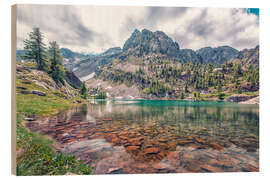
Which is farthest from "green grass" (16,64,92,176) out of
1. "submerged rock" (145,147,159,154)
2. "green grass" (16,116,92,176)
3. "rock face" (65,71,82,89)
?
"rock face" (65,71,82,89)

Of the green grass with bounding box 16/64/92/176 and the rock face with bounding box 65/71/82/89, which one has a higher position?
the rock face with bounding box 65/71/82/89

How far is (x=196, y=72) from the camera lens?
71.0 metres

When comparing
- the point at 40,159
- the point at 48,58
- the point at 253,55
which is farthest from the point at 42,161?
the point at 48,58

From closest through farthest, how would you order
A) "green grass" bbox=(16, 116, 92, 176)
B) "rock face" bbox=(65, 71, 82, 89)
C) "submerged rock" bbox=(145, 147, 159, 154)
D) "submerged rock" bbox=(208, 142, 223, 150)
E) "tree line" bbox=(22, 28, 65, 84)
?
1. "green grass" bbox=(16, 116, 92, 176)
2. "submerged rock" bbox=(145, 147, 159, 154)
3. "submerged rock" bbox=(208, 142, 223, 150)
4. "tree line" bbox=(22, 28, 65, 84)
5. "rock face" bbox=(65, 71, 82, 89)

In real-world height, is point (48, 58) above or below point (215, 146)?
above

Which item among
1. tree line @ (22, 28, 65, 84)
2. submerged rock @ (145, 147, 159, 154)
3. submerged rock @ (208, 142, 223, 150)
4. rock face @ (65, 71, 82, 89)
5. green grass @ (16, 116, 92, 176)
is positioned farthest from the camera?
rock face @ (65, 71, 82, 89)

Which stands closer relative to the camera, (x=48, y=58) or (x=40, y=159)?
(x=40, y=159)

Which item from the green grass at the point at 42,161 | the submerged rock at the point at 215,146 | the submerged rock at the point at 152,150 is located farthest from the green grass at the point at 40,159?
the submerged rock at the point at 215,146

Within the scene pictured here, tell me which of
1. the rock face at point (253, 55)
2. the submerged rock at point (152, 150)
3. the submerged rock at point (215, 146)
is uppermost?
the rock face at point (253, 55)

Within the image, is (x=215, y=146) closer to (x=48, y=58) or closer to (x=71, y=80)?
(x=48, y=58)

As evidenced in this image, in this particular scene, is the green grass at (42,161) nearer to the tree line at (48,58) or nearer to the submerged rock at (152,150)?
the submerged rock at (152,150)

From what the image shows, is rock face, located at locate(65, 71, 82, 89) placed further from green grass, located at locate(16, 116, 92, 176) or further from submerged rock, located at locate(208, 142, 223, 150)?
submerged rock, located at locate(208, 142, 223, 150)

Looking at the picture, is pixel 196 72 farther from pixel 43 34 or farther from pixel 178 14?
pixel 43 34
